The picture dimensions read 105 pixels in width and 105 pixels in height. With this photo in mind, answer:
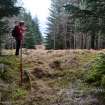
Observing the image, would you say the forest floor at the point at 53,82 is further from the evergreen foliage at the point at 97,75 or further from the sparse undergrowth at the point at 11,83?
the evergreen foliage at the point at 97,75

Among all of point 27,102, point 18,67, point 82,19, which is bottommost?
point 27,102

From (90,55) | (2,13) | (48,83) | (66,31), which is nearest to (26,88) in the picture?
(48,83)

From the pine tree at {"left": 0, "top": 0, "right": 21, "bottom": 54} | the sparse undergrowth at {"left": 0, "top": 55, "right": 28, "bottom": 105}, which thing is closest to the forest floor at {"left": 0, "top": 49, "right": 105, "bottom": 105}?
the sparse undergrowth at {"left": 0, "top": 55, "right": 28, "bottom": 105}

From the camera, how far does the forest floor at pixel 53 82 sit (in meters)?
8.40

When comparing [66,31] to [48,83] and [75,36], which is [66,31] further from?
[48,83]

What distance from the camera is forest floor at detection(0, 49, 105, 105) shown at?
8.40 m

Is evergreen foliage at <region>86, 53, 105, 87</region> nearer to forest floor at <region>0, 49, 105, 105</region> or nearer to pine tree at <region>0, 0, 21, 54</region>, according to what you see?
forest floor at <region>0, 49, 105, 105</region>

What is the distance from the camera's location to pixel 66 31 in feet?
141

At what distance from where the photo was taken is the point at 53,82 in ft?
33.8

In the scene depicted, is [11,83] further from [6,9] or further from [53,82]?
[6,9]

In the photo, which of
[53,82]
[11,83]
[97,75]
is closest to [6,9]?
[11,83]

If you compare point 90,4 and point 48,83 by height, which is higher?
point 90,4

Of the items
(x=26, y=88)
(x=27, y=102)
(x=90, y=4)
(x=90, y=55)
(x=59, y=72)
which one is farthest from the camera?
(x=90, y=55)

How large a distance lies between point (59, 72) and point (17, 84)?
2.47 meters
